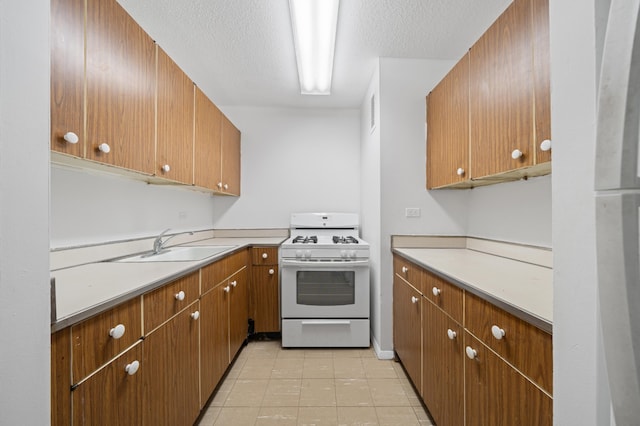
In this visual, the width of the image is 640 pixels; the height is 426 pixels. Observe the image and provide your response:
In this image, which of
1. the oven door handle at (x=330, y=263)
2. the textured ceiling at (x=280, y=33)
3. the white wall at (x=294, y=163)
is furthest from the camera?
the white wall at (x=294, y=163)

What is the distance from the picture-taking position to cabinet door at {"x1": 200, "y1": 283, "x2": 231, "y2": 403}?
65.4 inches

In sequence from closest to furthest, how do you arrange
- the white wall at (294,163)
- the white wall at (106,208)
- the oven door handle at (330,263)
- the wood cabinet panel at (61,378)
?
the wood cabinet panel at (61,378) < the white wall at (106,208) < the oven door handle at (330,263) < the white wall at (294,163)

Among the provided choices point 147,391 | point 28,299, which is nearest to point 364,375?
point 147,391

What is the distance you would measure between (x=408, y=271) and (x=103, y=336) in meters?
1.66

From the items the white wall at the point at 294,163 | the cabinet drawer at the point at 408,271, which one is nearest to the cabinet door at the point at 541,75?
the cabinet drawer at the point at 408,271

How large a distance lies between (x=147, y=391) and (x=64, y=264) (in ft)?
2.49

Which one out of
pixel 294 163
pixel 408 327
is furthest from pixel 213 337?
pixel 294 163

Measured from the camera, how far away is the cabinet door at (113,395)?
82 centimetres

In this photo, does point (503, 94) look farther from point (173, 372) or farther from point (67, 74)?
point (173, 372)

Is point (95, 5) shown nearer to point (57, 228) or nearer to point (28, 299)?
point (57, 228)

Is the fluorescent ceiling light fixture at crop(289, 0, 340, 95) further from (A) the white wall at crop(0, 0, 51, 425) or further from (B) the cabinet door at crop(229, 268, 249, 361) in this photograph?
(B) the cabinet door at crop(229, 268, 249, 361)

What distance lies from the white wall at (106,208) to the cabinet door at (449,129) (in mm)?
2132

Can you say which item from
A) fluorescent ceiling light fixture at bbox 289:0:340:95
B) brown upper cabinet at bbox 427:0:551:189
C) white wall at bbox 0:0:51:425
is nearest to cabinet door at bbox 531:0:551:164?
brown upper cabinet at bbox 427:0:551:189

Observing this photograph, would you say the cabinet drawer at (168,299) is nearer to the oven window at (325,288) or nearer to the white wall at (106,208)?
the white wall at (106,208)
